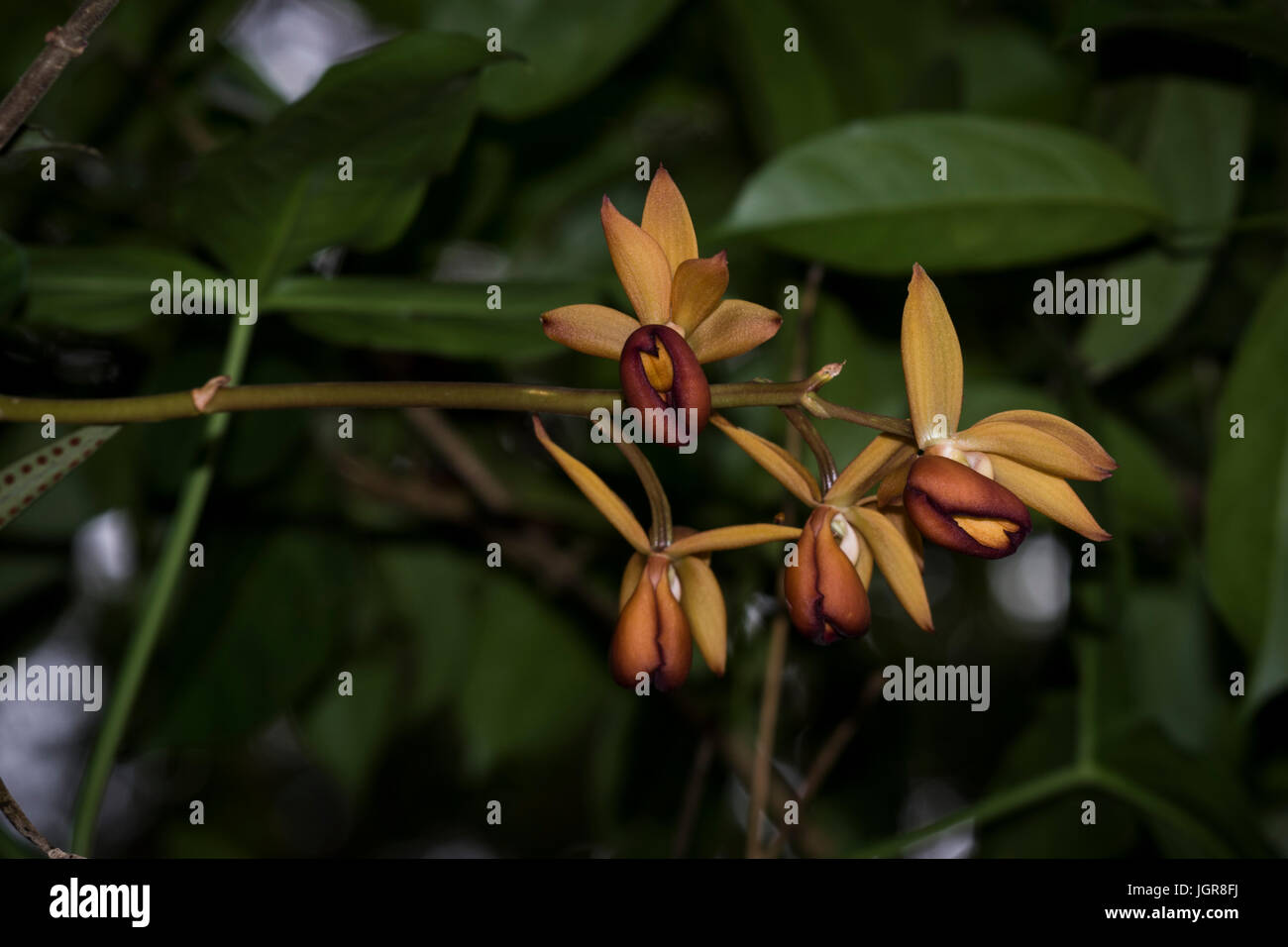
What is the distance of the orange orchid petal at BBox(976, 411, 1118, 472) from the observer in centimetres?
76

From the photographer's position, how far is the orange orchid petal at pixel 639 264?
77 cm

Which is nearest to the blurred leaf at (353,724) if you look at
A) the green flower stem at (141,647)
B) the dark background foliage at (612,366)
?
the dark background foliage at (612,366)

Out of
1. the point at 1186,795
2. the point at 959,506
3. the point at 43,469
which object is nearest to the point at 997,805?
the point at 1186,795

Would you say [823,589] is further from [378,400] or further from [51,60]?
[51,60]

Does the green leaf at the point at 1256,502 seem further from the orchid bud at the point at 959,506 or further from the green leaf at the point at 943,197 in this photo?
the orchid bud at the point at 959,506

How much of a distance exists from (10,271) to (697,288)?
2.28 ft

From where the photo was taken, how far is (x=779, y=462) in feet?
2.61

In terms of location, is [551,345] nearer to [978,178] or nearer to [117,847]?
[978,178]

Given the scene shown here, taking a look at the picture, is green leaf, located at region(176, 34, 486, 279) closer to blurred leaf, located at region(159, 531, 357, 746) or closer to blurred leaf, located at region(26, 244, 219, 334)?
blurred leaf, located at region(26, 244, 219, 334)

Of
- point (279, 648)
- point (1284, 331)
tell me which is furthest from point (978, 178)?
point (279, 648)

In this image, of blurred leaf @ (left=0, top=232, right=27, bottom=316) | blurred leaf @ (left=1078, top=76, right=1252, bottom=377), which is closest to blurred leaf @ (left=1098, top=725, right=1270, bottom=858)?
blurred leaf @ (left=1078, top=76, right=1252, bottom=377)

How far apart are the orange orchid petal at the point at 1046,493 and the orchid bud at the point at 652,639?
0.96 ft

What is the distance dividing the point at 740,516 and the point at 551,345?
22.8 inches
